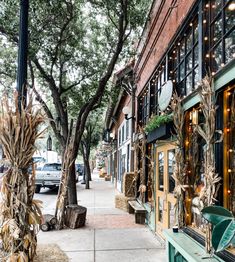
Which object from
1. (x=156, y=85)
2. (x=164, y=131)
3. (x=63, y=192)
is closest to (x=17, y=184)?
(x=164, y=131)

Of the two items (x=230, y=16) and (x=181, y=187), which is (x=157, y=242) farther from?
(x=230, y=16)

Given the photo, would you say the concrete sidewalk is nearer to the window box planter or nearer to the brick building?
the brick building

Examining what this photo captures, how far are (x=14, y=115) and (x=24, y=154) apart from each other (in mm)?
554

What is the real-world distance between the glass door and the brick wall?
245 cm

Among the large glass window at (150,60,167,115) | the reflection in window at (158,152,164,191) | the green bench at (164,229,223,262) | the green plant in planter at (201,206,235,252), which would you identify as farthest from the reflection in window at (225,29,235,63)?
the reflection in window at (158,152,164,191)

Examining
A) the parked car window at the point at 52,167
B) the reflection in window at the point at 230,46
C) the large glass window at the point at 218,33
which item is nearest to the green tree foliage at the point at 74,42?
the large glass window at the point at 218,33

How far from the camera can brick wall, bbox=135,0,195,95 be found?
6480 millimetres

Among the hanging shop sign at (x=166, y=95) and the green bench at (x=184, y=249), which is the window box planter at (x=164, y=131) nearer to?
the hanging shop sign at (x=166, y=95)

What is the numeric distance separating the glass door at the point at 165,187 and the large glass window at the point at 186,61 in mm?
1421

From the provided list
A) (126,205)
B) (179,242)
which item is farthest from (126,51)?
(179,242)

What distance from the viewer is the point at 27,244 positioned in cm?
452

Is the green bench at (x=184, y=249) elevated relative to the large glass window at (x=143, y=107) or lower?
lower

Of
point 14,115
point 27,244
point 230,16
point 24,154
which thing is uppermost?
point 230,16

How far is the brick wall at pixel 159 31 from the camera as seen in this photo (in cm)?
648
